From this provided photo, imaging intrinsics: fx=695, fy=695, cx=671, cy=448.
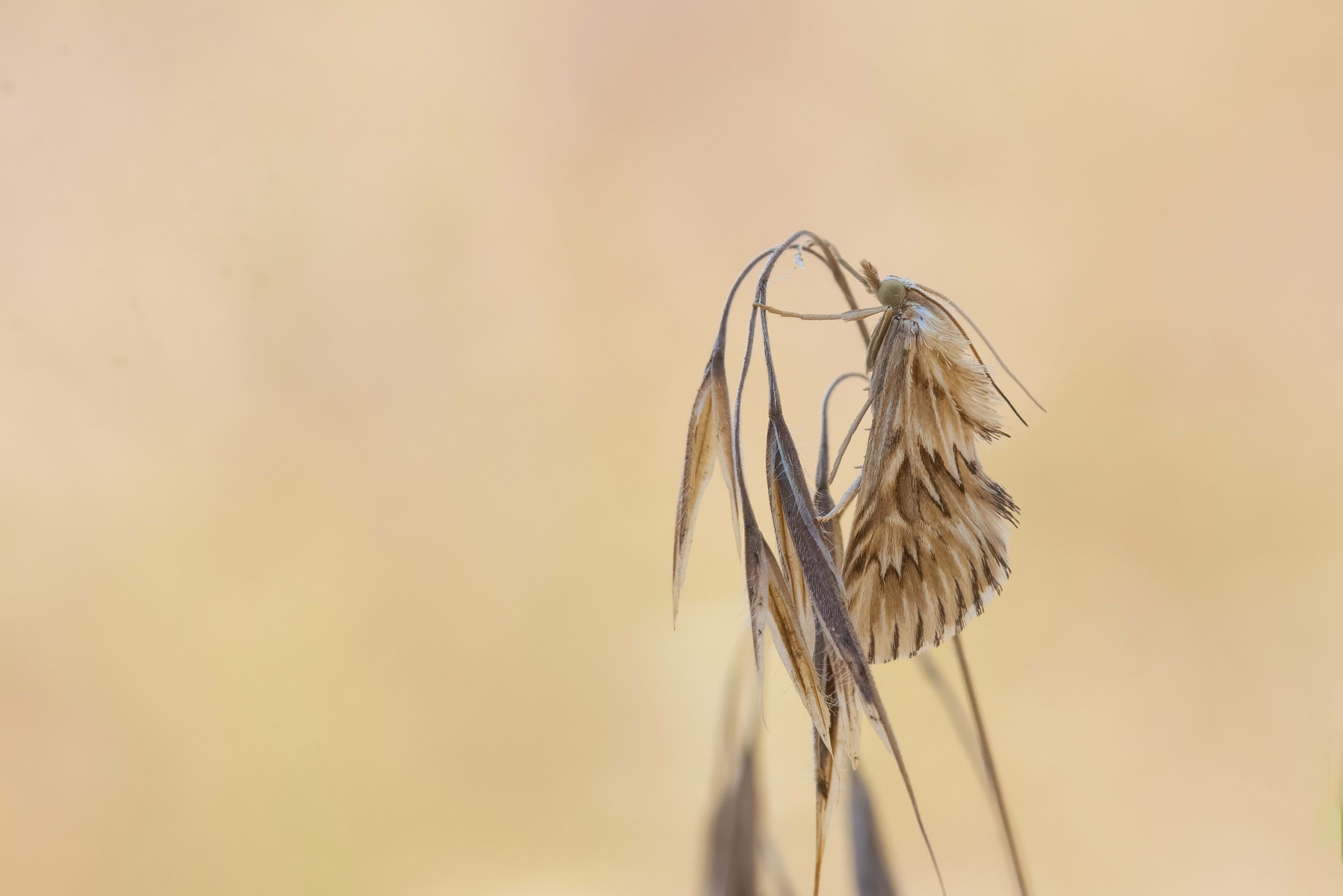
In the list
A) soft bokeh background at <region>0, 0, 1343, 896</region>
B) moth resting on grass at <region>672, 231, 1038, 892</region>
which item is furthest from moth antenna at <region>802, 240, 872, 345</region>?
soft bokeh background at <region>0, 0, 1343, 896</region>

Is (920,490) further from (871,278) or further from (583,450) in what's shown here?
(583,450)

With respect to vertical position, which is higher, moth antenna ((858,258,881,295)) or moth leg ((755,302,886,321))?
moth antenna ((858,258,881,295))

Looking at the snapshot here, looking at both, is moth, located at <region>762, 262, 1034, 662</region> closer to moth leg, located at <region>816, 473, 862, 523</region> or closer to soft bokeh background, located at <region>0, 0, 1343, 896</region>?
moth leg, located at <region>816, 473, 862, 523</region>

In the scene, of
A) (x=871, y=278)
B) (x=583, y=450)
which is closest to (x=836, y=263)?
(x=871, y=278)

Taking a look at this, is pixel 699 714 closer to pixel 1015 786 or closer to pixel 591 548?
pixel 591 548

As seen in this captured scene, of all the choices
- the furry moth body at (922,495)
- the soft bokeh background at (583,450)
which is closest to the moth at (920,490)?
the furry moth body at (922,495)

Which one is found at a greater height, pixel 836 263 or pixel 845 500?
pixel 836 263

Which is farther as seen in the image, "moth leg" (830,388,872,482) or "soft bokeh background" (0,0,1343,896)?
"soft bokeh background" (0,0,1343,896)

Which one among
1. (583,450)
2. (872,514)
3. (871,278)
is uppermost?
(583,450)

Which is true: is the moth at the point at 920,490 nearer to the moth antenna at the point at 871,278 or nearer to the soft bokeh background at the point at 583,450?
the moth antenna at the point at 871,278
